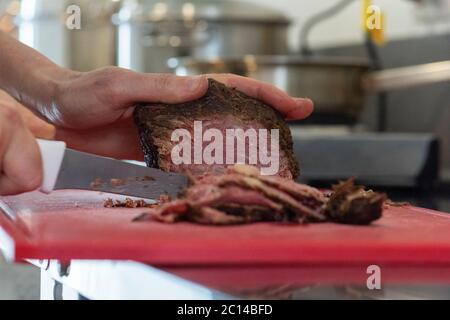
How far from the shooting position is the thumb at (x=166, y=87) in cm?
143

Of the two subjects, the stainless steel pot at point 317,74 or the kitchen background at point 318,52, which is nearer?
the kitchen background at point 318,52

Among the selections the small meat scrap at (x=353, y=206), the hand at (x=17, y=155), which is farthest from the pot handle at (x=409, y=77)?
the hand at (x=17, y=155)

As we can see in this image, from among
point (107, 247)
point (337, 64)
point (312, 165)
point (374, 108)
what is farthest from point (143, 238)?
point (374, 108)

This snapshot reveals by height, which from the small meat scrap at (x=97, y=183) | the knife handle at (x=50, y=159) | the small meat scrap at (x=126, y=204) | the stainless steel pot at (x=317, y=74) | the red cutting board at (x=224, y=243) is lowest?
the red cutting board at (x=224, y=243)

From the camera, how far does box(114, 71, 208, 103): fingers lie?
1.43m

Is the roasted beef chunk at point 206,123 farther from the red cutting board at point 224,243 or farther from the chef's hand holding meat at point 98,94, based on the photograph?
the red cutting board at point 224,243

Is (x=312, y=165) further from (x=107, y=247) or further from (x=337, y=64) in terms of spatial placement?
(x=107, y=247)

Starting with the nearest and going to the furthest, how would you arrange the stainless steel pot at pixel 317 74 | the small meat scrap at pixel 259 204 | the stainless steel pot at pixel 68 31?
the small meat scrap at pixel 259 204 < the stainless steel pot at pixel 317 74 < the stainless steel pot at pixel 68 31

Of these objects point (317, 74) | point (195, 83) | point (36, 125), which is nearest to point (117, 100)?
point (195, 83)

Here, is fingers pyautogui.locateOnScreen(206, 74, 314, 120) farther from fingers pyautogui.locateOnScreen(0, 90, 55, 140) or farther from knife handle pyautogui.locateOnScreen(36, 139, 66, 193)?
knife handle pyautogui.locateOnScreen(36, 139, 66, 193)

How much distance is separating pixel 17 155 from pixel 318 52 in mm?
3203

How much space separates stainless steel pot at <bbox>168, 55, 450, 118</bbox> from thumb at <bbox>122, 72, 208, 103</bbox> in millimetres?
1478

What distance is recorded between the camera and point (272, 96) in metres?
1.53

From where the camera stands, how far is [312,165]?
2.63m
